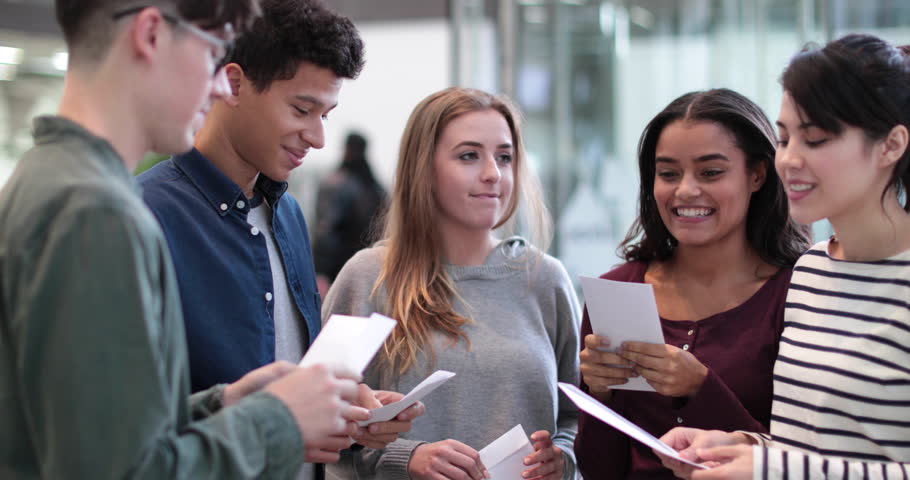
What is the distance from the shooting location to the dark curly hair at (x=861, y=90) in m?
1.52

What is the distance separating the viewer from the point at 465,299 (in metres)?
2.33

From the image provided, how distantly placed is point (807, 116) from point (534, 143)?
3.65m

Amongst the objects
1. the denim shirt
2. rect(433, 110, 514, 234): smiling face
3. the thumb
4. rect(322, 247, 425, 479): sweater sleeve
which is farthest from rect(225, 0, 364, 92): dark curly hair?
the thumb

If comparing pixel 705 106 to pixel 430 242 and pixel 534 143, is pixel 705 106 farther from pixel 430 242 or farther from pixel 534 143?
pixel 534 143

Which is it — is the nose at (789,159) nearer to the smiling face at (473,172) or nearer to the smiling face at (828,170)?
the smiling face at (828,170)

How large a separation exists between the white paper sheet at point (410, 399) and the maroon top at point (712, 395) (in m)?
0.50

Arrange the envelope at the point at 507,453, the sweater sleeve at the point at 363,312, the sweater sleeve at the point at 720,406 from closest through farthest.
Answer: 1. the sweater sleeve at the point at 720,406
2. the envelope at the point at 507,453
3. the sweater sleeve at the point at 363,312

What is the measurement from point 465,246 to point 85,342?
4.98ft

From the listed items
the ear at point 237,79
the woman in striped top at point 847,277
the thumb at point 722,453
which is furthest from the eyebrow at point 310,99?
the thumb at point 722,453

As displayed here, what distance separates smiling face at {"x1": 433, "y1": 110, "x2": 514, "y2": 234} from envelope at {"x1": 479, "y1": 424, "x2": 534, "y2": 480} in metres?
0.65

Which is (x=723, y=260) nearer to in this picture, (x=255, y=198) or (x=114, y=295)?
(x=255, y=198)

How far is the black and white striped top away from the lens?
1448 mm

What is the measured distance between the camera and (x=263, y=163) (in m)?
1.89

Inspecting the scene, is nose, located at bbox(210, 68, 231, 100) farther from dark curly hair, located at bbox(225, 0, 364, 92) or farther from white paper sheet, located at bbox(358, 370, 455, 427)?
white paper sheet, located at bbox(358, 370, 455, 427)
